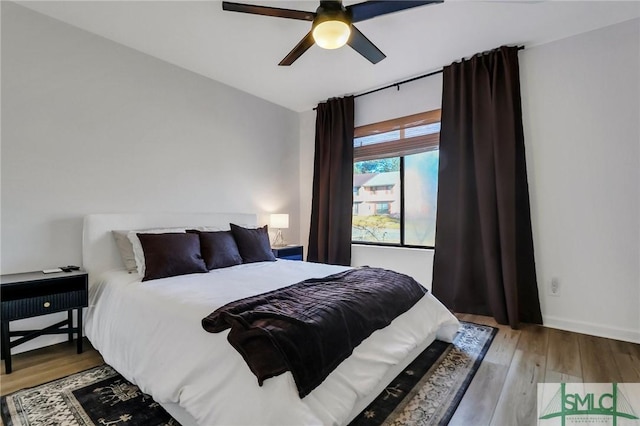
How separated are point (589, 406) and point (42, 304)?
3577 millimetres

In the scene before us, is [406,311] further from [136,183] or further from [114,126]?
[114,126]

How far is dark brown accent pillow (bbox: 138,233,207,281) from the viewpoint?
2430mm

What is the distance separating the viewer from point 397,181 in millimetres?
4078

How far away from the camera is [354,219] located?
4.46m

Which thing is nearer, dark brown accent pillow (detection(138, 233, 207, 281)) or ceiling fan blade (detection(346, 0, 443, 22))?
ceiling fan blade (detection(346, 0, 443, 22))

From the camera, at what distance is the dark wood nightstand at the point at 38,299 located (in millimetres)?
2111

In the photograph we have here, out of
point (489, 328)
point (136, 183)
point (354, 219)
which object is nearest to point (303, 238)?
point (354, 219)

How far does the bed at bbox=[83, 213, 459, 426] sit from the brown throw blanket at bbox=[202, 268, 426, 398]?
6 centimetres

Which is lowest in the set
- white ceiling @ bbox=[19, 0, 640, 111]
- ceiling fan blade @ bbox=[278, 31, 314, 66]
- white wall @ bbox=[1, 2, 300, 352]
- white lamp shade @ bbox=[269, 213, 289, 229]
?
white lamp shade @ bbox=[269, 213, 289, 229]

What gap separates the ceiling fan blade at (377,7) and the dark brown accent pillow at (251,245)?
2.16 m

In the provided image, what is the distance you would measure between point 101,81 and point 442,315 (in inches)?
143

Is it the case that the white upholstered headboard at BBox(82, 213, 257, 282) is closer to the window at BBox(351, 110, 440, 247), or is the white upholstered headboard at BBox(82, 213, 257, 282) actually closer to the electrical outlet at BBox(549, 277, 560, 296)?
the window at BBox(351, 110, 440, 247)

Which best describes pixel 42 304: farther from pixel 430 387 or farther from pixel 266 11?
pixel 430 387

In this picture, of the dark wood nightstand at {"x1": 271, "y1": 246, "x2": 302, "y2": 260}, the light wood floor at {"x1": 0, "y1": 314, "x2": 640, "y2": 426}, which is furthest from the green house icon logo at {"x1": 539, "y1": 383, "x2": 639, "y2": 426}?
the dark wood nightstand at {"x1": 271, "y1": 246, "x2": 302, "y2": 260}
